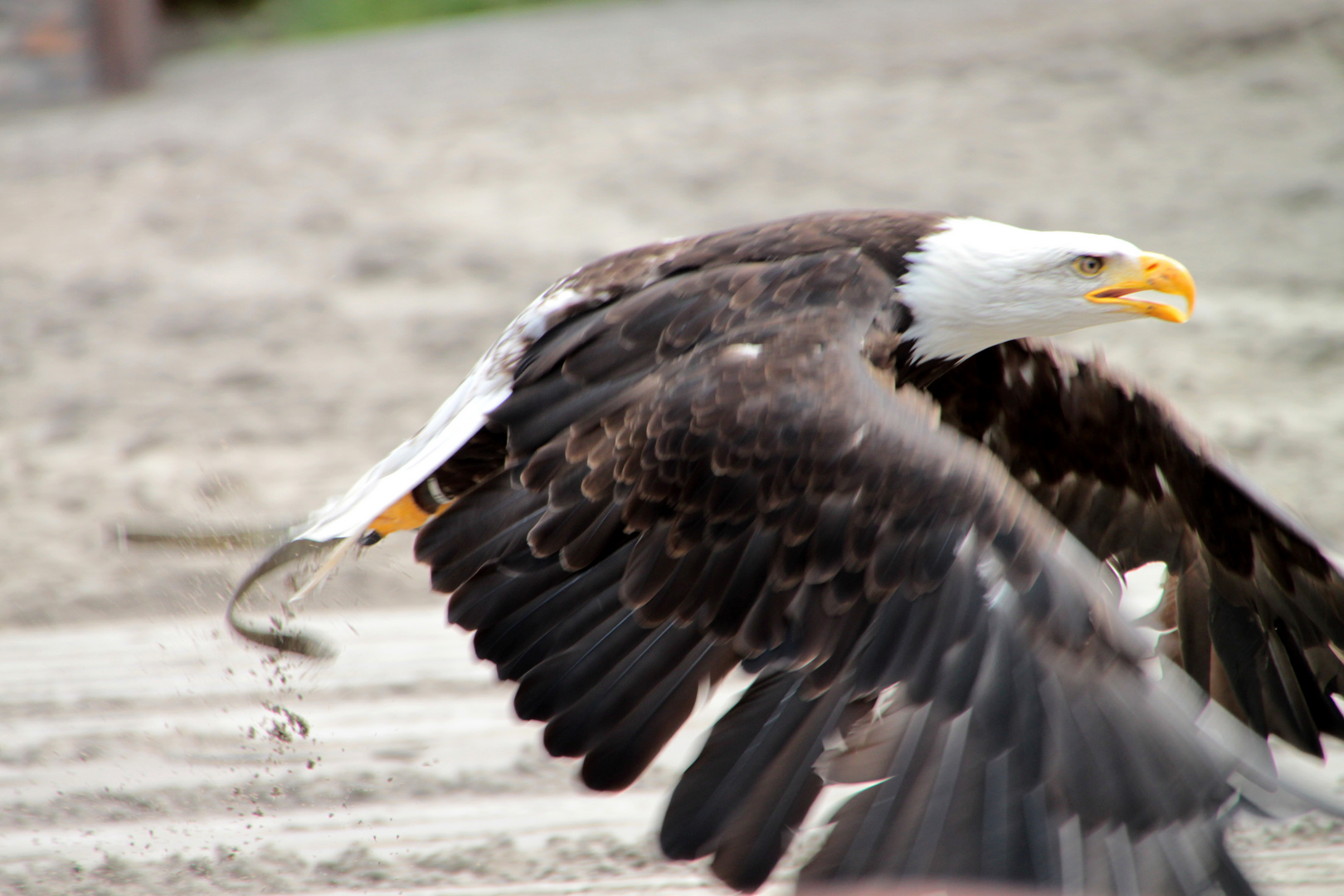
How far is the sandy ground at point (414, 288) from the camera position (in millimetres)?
3070

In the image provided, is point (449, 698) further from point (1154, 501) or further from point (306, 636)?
point (1154, 501)

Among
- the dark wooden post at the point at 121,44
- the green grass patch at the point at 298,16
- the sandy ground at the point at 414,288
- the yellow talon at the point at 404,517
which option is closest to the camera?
the yellow talon at the point at 404,517

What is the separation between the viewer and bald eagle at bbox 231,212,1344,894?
2.11 m

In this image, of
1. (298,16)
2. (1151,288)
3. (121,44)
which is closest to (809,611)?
(1151,288)

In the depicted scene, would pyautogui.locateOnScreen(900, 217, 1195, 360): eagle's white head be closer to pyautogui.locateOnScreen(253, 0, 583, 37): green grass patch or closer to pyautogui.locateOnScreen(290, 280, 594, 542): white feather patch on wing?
pyautogui.locateOnScreen(290, 280, 594, 542): white feather patch on wing

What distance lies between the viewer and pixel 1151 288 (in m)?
2.90

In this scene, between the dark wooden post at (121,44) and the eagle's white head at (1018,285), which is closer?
the eagle's white head at (1018,285)

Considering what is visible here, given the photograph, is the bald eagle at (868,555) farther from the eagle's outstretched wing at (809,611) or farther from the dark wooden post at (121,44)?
the dark wooden post at (121,44)

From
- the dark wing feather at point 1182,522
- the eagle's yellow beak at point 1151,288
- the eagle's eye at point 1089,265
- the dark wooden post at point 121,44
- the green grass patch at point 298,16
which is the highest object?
the eagle's eye at point 1089,265

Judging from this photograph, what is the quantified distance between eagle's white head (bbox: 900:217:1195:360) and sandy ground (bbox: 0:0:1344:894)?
1.08 meters

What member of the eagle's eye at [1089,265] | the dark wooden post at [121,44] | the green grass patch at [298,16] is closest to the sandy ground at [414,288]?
the dark wooden post at [121,44]

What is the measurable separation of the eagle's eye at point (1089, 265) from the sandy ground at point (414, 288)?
1.15 metres

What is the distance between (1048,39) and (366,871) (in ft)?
25.2

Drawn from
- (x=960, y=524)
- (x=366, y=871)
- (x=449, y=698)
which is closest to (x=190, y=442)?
(x=449, y=698)
